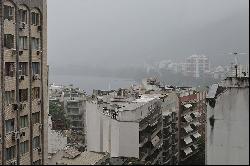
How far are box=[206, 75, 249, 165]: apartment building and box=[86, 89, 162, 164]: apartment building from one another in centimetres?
1800

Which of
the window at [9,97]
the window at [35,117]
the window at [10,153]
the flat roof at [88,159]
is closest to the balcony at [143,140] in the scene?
the flat roof at [88,159]

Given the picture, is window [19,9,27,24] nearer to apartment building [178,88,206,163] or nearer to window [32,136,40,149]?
window [32,136,40,149]

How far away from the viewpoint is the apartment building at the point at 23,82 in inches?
959

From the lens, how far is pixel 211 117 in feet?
36.6

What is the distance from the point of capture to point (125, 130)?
30469 millimetres

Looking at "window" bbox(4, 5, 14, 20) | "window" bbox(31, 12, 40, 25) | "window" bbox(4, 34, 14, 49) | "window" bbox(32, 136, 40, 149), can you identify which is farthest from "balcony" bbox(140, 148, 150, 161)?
"window" bbox(4, 5, 14, 20)

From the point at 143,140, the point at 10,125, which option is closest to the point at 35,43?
the point at 10,125

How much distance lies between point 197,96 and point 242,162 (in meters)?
47.7

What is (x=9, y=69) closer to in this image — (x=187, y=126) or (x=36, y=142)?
(x=36, y=142)

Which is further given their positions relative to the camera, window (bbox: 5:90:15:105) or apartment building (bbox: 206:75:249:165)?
window (bbox: 5:90:15:105)

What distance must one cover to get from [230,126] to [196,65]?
150837 millimetres

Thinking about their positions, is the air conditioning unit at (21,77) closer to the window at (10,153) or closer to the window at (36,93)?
the window at (36,93)

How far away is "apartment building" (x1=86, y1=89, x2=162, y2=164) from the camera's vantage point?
30281 mm

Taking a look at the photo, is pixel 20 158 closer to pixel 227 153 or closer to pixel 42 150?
pixel 42 150
